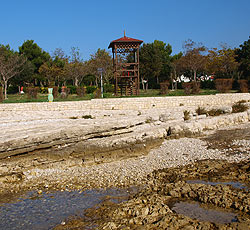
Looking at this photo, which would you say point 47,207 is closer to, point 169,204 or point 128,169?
point 169,204

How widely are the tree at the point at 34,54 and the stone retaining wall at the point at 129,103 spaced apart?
2442 cm

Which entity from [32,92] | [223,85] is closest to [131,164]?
[32,92]

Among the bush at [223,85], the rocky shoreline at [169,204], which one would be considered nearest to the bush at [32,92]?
the bush at [223,85]

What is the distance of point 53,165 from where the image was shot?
7.84 metres

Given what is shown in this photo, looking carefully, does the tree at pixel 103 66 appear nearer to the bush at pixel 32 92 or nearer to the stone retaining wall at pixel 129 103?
the bush at pixel 32 92

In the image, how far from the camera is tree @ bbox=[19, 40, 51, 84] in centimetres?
4120

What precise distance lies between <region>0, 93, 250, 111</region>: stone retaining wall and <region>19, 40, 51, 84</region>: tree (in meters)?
24.4

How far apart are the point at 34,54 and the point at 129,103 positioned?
90.6 ft

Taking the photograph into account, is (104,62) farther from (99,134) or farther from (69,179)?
(69,179)

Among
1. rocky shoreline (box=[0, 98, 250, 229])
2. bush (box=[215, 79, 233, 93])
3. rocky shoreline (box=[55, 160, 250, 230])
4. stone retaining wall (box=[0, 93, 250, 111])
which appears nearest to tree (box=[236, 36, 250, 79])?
bush (box=[215, 79, 233, 93])

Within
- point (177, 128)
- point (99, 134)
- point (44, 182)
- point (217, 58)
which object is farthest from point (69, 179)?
point (217, 58)

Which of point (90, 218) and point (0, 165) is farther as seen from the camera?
point (0, 165)

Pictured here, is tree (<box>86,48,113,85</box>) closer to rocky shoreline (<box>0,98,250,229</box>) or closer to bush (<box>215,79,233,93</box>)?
bush (<box>215,79,233,93</box>)

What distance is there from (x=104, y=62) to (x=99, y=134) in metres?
35.0
